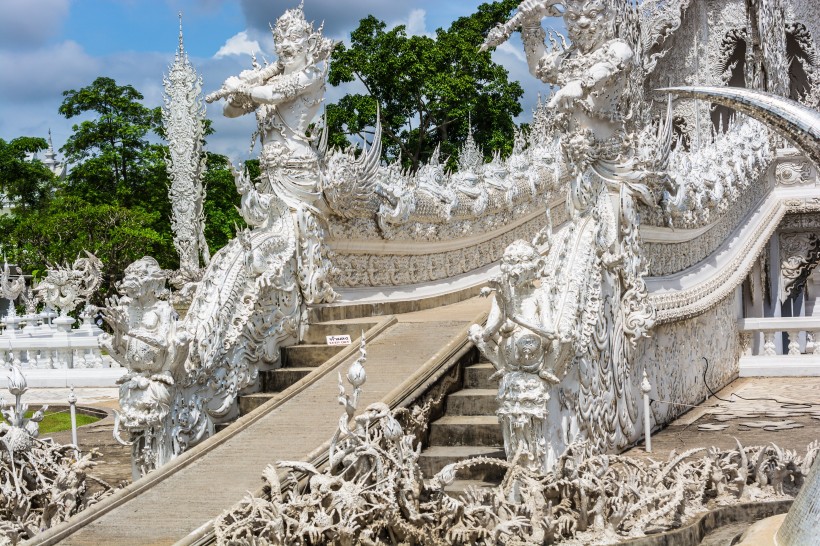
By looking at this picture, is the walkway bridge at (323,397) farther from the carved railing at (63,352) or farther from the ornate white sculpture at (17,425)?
the carved railing at (63,352)

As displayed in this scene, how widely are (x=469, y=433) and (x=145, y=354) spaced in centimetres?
219

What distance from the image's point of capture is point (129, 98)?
112ft

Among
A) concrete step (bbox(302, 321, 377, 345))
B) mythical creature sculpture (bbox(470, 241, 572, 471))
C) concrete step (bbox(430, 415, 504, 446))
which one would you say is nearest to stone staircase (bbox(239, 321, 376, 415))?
concrete step (bbox(302, 321, 377, 345))

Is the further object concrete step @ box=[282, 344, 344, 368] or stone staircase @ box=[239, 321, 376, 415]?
concrete step @ box=[282, 344, 344, 368]

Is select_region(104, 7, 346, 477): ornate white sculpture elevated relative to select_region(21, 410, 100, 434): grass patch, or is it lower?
elevated

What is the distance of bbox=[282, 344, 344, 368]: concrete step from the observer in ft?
29.1

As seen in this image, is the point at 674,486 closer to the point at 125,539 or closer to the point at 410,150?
the point at 125,539

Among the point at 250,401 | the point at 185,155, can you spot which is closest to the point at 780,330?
the point at 250,401

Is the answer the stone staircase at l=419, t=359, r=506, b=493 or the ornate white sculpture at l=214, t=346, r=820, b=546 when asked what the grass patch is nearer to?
the stone staircase at l=419, t=359, r=506, b=493

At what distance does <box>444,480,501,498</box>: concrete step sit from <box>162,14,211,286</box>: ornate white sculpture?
52.6 feet

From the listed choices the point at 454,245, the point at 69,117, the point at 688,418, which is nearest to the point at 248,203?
the point at 454,245

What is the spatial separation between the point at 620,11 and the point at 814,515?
17.7 feet

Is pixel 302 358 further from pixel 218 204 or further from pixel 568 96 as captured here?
pixel 218 204

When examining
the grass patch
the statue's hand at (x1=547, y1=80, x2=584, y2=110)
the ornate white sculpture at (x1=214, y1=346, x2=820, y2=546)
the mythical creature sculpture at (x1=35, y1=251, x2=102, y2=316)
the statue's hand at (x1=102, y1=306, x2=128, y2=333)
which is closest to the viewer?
the ornate white sculpture at (x1=214, y1=346, x2=820, y2=546)
